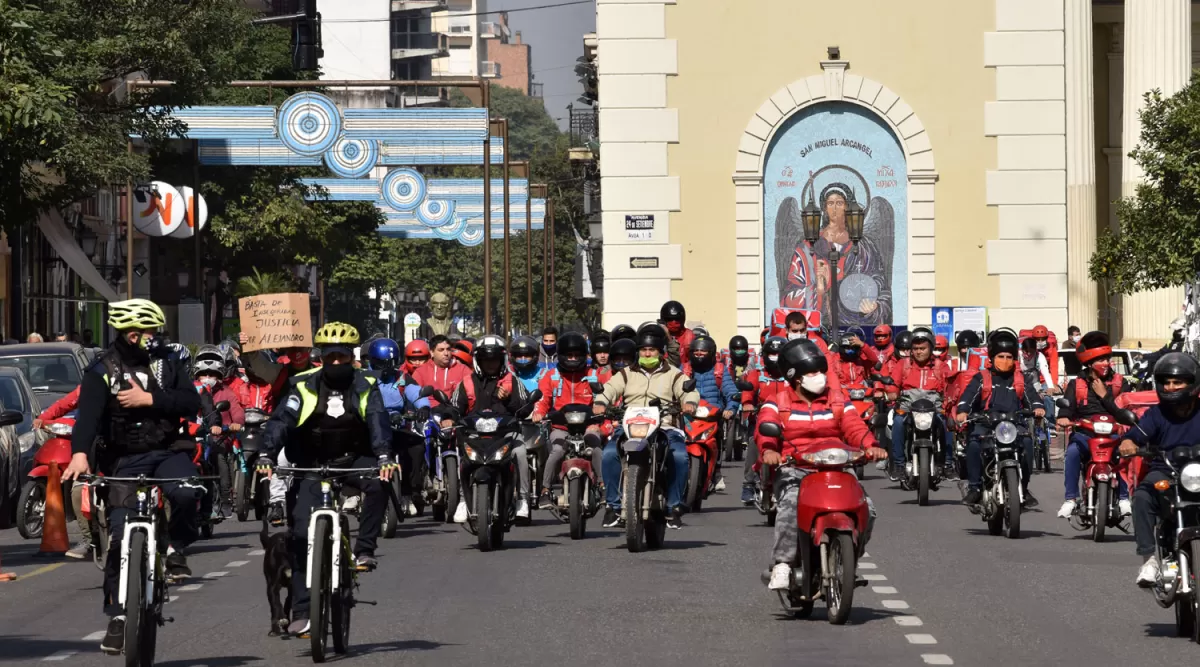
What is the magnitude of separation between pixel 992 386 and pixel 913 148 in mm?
26025

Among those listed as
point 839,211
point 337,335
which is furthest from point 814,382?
point 839,211

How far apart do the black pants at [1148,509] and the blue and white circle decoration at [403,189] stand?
36848mm

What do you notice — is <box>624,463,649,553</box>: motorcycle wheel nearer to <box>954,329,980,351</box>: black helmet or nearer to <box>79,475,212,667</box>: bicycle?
<box>79,475,212,667</box>: bicycle

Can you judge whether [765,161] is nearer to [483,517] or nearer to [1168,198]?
[1168,198]

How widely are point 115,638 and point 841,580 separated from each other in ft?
13.7

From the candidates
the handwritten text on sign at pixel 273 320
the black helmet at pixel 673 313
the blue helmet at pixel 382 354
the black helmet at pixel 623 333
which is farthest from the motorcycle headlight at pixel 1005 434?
the handwritten text on sign at pixel 273 320

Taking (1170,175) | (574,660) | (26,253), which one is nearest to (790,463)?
(574,660)

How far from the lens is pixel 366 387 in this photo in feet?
40.9

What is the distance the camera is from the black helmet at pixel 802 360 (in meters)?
14.2

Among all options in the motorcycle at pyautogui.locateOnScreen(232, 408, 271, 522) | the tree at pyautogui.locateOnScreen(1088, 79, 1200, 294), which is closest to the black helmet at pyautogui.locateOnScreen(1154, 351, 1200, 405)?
the motorcycle at pyautogui.locateOnScreen(232, 408, 271, 522)

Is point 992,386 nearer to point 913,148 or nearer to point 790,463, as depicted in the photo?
point 790,463

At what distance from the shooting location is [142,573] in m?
11.0

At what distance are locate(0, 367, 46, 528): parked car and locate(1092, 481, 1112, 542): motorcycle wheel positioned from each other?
1022 centimetres

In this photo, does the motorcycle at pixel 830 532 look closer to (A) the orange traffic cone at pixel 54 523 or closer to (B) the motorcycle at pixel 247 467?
(B) the motorcycle at pixel 247 467
